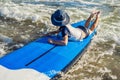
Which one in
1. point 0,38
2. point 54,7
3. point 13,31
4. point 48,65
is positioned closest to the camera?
point 48,65

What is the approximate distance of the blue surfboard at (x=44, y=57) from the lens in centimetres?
501

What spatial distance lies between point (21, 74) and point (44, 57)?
0.81m

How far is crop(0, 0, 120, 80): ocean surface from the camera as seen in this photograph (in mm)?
6167

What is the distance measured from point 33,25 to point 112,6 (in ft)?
14.0

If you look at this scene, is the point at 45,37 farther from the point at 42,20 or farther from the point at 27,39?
the point at 42,20

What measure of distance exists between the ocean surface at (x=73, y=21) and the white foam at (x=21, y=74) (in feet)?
3.33

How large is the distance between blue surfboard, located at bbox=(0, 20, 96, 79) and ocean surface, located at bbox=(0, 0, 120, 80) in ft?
1.45

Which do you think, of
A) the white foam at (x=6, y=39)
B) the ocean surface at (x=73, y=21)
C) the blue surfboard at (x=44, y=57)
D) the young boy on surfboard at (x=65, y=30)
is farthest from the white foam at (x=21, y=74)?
the white foam at (x=6, y=39)

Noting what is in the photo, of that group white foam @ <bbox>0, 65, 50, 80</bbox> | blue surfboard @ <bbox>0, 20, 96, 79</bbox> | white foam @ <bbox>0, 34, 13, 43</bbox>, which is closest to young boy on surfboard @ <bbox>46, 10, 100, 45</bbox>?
blue surfboard @ <bbox>0, 20, 96, 79</bbox>

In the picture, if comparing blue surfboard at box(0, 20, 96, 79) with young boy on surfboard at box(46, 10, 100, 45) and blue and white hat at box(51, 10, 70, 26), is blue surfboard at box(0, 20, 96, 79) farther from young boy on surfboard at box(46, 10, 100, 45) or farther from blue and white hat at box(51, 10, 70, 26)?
blue and white hat at box(51, 10, 70, 26)

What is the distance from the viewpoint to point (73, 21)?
9.14 metres

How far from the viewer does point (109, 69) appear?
6.23m

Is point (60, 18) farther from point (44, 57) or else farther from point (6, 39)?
point (6, 39)

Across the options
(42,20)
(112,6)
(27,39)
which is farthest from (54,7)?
(27,39)
